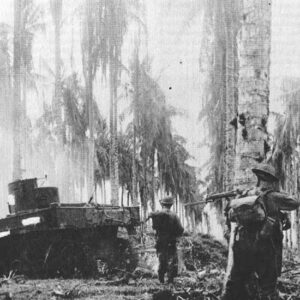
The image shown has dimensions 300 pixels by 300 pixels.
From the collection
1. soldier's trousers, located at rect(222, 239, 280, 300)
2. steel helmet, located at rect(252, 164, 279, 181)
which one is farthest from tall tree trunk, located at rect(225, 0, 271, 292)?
soldier's trousers, located at rect(222, 239, 280, 300)

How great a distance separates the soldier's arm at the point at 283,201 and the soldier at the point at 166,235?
14.7 ft

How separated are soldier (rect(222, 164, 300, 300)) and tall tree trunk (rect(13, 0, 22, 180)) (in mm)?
17563

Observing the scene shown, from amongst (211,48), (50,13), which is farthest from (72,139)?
(211,48)

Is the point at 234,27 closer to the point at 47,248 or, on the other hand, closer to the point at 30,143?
the point at 47,248

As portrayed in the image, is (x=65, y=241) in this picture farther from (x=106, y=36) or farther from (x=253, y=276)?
(x=106, y=36)

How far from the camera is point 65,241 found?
41.0 ft

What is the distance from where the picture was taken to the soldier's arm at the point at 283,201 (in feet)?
21.0

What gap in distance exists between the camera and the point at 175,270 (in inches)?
423

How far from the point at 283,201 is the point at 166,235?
4.69 meters

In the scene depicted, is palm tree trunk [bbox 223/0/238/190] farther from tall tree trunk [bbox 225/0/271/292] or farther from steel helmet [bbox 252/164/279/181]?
steel helmet [bbox 252/164/279/181]

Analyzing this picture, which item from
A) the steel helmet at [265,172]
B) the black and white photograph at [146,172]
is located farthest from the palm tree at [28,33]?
the steel helmet at [265,172]

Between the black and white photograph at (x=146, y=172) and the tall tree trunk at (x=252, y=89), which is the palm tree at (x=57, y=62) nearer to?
the black and white photograph at (x=146, y=172)

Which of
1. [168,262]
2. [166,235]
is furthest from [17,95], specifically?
[168,262]

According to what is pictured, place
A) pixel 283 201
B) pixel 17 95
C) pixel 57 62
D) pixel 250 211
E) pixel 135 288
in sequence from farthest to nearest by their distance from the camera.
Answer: pixel 57 62
pixel 17 95
pixel 135 288
pixel 283 201
pixel 250 211
